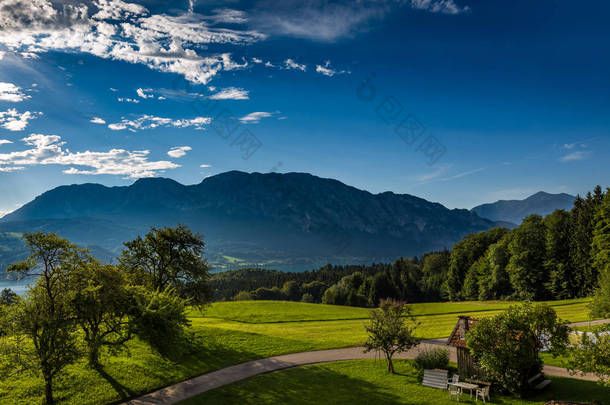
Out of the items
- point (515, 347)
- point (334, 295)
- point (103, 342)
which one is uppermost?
point (515, 347)

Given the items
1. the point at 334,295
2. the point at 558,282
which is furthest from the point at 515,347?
the point at 334,295

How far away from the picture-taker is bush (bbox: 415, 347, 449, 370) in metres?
27.9

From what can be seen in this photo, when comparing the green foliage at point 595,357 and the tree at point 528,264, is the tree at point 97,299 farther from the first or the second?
the tree at point 528,264

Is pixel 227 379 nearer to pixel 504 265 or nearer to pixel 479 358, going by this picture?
pixel 479 358

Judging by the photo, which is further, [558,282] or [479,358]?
[558,282]

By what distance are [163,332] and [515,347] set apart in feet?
76.1

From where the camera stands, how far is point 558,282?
→ 7369 cm

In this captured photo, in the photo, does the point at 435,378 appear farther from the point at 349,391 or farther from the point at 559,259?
the point at 559,259

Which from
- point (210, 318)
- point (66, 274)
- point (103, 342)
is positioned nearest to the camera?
point (66, 274)

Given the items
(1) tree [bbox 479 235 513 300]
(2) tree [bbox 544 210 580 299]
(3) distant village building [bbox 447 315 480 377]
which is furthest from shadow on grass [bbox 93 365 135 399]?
(2) tree [bbox 544 210 580 299]

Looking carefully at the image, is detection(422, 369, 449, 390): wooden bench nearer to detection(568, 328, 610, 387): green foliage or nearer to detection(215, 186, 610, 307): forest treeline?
detection(568, 328, 610, 387): green foliage

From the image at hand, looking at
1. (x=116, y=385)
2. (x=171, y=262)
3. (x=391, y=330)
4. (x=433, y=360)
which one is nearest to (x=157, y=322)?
(x=116, y=385)

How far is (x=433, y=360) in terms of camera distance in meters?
28.0

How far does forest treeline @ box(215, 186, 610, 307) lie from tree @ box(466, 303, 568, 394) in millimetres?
32878
